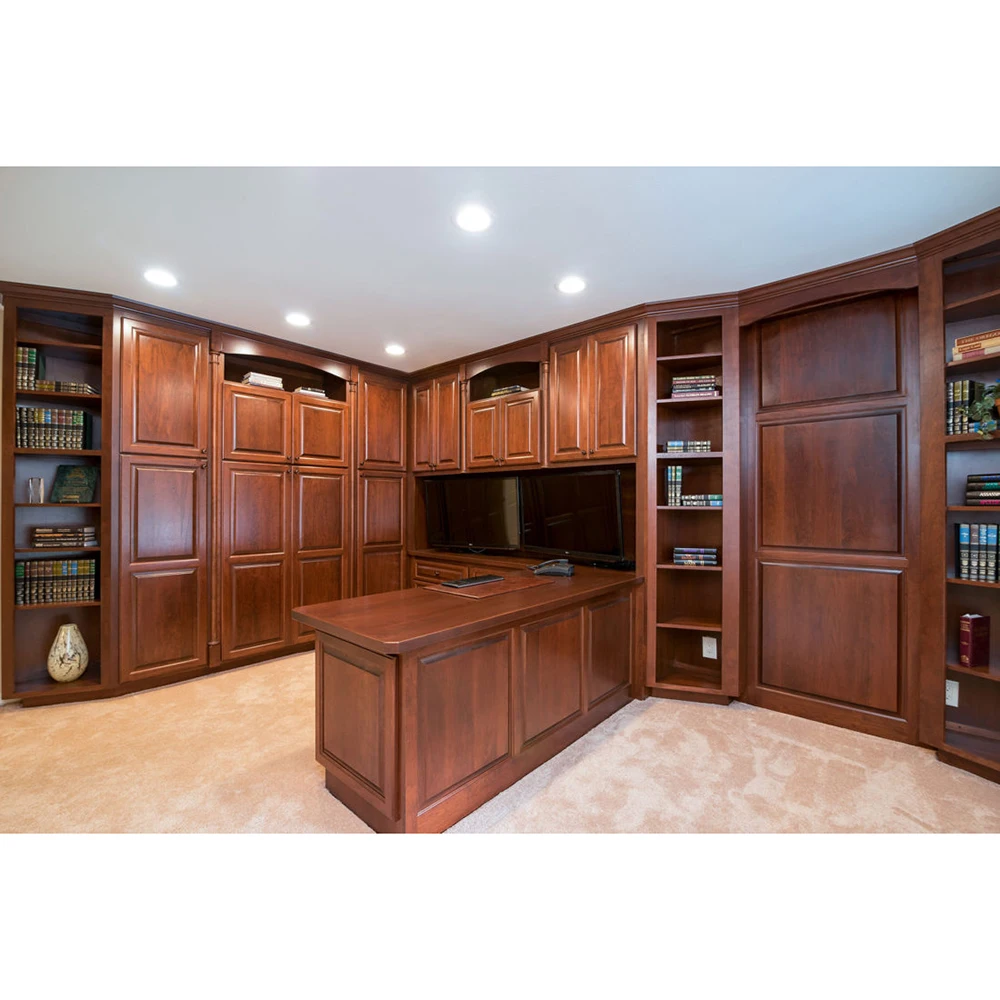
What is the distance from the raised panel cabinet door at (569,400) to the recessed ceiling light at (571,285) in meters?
0.52

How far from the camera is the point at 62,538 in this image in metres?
2.92

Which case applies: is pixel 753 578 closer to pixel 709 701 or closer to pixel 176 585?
pixel 709 701

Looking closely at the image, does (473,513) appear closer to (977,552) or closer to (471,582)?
(471,582)

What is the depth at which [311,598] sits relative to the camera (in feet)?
12.7

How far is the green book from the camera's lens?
9.80 ft

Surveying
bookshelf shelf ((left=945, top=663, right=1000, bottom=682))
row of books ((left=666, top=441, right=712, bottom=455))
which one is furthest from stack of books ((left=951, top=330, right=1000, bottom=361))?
bookshelf shelf ((left=945, top=663, right=1000, bottom=682))

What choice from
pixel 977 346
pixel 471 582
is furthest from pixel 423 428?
pixel 977 346

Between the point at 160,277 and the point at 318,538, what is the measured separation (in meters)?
2.11

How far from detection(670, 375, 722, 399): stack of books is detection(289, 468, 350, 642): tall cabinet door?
→ 9.38 feet

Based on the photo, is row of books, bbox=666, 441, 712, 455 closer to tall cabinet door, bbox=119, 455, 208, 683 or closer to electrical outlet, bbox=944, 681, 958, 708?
electrical outlet, bbox=944, 681, 958, 708

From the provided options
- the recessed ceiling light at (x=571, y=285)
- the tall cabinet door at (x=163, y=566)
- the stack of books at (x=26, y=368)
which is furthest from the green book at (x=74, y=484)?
the recessed ceiling light at (x=571, y=285)

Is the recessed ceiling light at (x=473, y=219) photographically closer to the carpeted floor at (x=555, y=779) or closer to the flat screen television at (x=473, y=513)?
the flat screen television at (x=473, y=513)

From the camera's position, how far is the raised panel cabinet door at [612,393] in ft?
9.95
